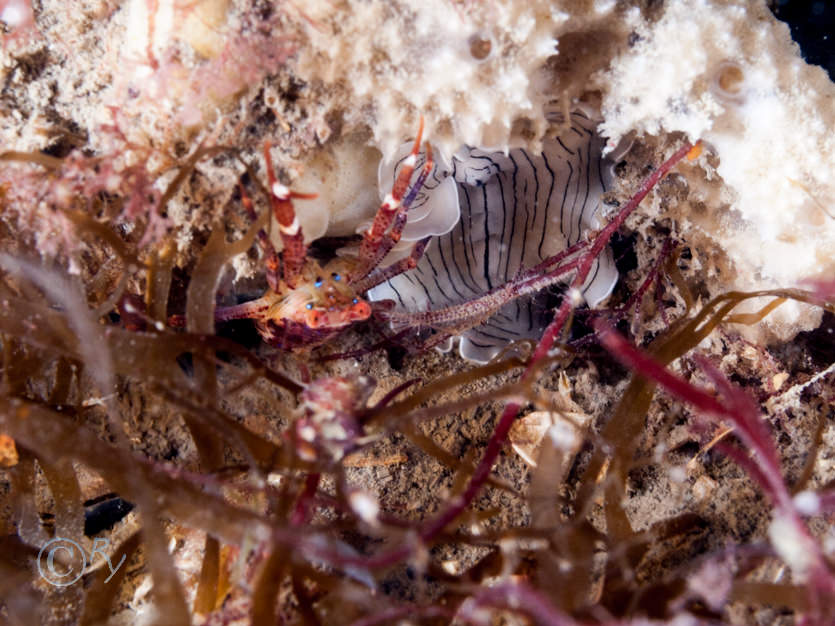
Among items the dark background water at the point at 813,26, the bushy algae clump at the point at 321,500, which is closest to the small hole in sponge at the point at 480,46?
the bushy algae clump at the point at 321,500

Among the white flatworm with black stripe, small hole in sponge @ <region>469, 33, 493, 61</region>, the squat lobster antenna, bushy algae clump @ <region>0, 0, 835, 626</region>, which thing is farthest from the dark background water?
the squat lobster antenna

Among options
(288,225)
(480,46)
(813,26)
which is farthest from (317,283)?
(813,26)

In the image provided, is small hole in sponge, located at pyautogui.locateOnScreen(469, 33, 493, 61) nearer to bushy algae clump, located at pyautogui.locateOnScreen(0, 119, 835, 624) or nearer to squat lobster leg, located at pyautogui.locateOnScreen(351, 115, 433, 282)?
squat lobster leg, located at pyautogui.locateOnScreen(351, 115, 433, 282)

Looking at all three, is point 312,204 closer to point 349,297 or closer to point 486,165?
point 349,297

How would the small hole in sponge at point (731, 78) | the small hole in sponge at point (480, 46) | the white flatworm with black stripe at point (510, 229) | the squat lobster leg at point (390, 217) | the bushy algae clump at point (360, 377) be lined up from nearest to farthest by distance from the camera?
the bushy algae clump at point (360, 377) → the small hole in sponge at point (480, 46) → the small hole in sponge at point (731, 78) → the squat lobster leg at point (390, 217) → the white flatworm with black stripe at point (510, 229)

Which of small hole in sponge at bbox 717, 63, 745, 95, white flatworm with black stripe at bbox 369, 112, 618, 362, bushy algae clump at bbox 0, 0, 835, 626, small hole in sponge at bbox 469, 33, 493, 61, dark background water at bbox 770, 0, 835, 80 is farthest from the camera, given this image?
white flatworm with black stripe at bbox 369, 112, 618, 362

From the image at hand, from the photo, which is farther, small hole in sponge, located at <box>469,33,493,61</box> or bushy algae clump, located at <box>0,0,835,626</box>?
small hole in sponge, located at <box>469,33,493,61</box>

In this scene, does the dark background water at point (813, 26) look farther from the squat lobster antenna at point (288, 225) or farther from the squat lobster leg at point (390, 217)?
the squat lobster antenna at point (288, 225)
